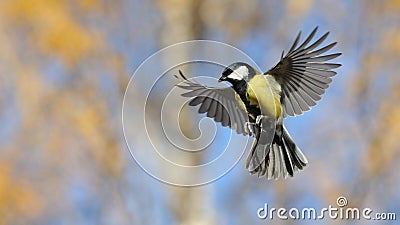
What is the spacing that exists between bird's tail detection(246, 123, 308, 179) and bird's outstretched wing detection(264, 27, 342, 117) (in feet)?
0.13

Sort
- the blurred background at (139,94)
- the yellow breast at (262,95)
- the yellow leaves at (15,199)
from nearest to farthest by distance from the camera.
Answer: the yellow breast at (262,95)
the blurred background at (139,94)
the yellow leaves at (15,199)

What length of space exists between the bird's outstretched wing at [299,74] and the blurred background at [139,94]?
0.27 m

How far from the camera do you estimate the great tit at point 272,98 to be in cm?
68

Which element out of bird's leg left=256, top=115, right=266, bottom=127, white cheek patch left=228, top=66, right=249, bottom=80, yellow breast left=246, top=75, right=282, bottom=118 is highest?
white cheek patch left=228, top=66, right=249, bottom=80

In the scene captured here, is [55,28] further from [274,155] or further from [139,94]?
[274,155]

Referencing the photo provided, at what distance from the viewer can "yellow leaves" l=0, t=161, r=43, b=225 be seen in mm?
1151

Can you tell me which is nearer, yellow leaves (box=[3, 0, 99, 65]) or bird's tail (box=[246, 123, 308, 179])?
bird's tail (box=[246, 123, 308, 179])

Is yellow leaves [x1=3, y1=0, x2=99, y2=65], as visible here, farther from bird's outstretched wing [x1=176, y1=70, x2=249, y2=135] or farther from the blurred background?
bird's outstretched wing [x1=176, y1=70, x2=249, y2=135]

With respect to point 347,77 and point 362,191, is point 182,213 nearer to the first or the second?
point 362,191

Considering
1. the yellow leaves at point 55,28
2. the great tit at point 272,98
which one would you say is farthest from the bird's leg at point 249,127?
the yellow leaves at point 55,28

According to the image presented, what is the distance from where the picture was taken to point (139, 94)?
1.03 meters

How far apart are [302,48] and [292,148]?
0.51 ft

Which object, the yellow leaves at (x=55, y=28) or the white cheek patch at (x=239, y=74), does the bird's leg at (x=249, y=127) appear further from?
the yellow leaves at (x=55, y=28)

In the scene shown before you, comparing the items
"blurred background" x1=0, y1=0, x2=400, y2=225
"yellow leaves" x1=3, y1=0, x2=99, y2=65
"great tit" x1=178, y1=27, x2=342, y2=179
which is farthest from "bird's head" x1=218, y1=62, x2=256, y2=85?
"yellow leaves" x1=3, y1=0, x2=99, y2=65
